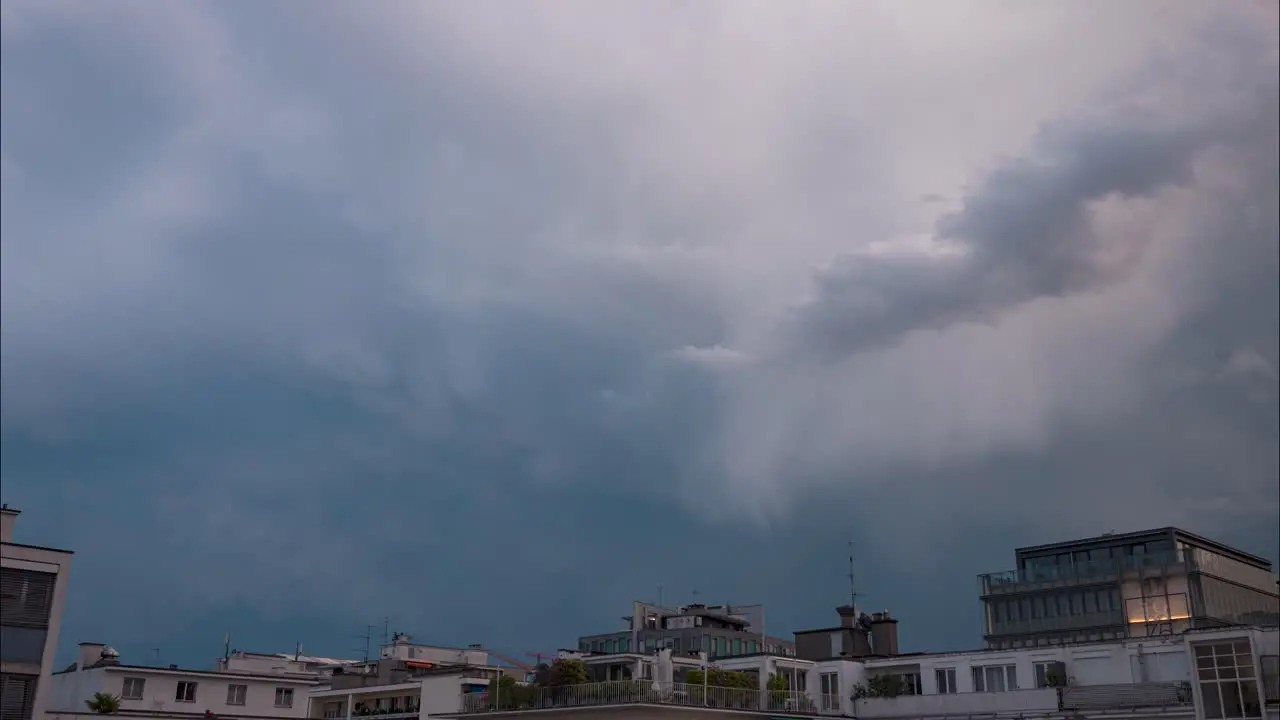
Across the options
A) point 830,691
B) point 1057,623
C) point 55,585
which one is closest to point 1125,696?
point 830,691

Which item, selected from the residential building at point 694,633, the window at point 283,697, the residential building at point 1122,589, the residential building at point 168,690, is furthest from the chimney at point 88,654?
the residential building at point 1122,589

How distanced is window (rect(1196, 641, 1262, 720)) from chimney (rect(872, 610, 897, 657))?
71.1 ft

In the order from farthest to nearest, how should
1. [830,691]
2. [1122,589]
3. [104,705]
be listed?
[1122,589], [104,705], [830,691]

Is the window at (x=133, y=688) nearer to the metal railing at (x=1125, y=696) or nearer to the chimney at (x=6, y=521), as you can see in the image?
the chimney at (x=6, y=521)

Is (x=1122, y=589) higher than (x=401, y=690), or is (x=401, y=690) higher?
(x=1122, y=589)

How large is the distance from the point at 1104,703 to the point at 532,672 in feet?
111

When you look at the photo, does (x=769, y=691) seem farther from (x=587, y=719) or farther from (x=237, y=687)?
(x=237, y=687)

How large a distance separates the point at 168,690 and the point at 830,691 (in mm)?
46471

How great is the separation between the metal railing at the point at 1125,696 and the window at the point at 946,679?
274 inches

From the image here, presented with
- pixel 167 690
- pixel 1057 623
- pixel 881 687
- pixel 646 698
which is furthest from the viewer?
pixel 1057 623

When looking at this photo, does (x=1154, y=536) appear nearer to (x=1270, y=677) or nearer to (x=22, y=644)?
(x=1270, y=677)

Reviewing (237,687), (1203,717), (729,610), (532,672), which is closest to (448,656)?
(729,610)

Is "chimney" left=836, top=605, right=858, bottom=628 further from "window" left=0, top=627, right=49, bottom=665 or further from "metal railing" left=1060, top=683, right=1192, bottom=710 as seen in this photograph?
"window" left=0, top=627, right=49, bottom=665

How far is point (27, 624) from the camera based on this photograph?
2959 centimetres
